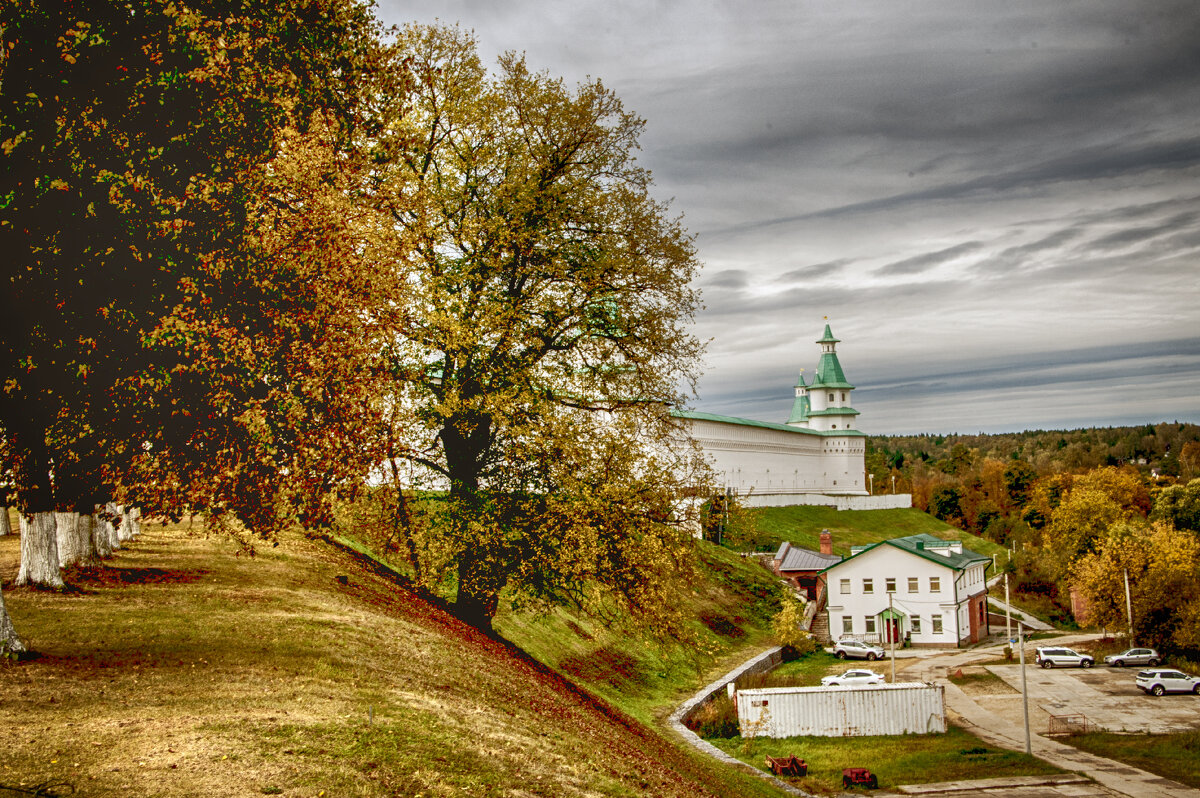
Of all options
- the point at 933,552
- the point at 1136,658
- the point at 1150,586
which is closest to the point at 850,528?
the point at 933,552

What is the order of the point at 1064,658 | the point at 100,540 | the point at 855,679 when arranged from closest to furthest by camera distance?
1. the point at 100,540
2. the point at 855,679
3. the point at 1064,658

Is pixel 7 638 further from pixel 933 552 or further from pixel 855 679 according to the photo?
pixel 933 552

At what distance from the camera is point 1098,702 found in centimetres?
4034

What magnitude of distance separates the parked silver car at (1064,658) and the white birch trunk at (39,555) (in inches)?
1939

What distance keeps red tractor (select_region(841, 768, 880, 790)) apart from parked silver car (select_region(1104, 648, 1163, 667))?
99.0ft

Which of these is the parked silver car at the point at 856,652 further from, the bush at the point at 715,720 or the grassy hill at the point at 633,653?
the bush at the point at 715,720

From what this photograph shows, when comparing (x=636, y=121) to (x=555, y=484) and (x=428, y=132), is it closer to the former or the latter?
(x=428, y=132)

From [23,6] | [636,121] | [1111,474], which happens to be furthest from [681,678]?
[1111,474]

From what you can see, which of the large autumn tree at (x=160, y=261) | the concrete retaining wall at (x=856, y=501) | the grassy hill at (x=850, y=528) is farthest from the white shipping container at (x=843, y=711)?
the concrete retaining wall at (x=856, y=501)

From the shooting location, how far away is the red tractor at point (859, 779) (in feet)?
85.6

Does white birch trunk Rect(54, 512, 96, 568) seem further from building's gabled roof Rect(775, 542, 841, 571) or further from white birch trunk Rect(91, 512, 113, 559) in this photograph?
building's gabled roof Rect(775, 542, 841, 571)

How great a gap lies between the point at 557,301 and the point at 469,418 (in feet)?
11.2

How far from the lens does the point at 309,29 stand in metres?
15.5

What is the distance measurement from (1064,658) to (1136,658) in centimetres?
354
